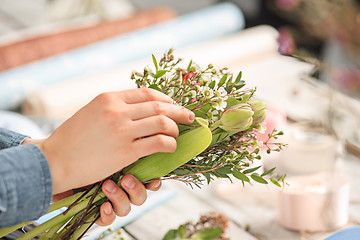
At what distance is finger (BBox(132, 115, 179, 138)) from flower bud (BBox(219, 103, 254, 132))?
77 millimetres

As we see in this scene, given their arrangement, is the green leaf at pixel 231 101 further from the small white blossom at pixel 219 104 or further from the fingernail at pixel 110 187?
the fingernail at pixel 110 187

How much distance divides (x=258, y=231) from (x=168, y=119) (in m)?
0.44

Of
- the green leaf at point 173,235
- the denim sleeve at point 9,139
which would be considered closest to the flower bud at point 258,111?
the green leaf at point 173,235

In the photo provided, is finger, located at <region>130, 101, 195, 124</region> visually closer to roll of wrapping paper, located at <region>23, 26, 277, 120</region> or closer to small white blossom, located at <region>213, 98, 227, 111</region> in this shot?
small white blossom, located at <region>213, 98, 227, 111</region>

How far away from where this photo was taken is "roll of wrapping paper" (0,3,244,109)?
169cm

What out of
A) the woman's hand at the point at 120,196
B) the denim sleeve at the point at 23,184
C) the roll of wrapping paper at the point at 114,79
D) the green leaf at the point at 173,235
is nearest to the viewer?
the denim sleeve at the point at 23,184

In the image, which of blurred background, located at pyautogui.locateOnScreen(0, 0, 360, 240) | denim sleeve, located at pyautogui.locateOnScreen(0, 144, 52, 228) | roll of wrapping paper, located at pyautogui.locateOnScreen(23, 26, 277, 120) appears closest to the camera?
denim sleeve, located at pyautogui.locateOnScreen(0, 144, 52, 228)

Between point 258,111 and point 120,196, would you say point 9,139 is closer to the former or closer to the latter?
point 120,196

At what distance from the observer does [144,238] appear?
852mm

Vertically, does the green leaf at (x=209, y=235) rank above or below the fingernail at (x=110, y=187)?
below

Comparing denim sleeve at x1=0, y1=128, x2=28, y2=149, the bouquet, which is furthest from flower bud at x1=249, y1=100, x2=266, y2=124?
denim sleeve at x1=0, y1=128, x2=28, y2=149

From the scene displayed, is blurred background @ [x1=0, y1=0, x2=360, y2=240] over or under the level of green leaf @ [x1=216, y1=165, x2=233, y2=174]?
under

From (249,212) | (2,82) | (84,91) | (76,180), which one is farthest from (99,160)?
(2,82)

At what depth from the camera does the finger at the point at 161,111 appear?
52 cm
